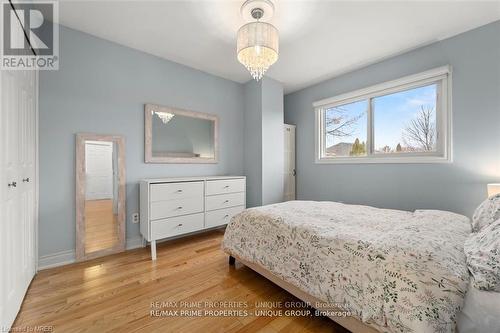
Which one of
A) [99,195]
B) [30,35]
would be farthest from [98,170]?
[30,35]

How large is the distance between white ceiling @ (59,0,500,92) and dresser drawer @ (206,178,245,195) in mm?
1739

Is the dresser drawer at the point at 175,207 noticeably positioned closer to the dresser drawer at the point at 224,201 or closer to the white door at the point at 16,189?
the dresser drawer at the point at 224,201

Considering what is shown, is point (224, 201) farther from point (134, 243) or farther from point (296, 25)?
point (296, 25)

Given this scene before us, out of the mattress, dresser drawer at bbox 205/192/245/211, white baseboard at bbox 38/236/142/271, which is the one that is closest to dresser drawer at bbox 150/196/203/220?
dresser drawer at bbox 205/192/245/211

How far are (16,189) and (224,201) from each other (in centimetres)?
202

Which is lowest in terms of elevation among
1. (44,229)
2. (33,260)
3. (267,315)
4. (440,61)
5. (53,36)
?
(267,315)

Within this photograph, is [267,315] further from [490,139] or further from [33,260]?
[490,139]

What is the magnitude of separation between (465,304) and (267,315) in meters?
1.10

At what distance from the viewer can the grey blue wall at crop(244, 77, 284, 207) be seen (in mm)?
3457

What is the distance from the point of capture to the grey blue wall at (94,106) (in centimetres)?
211

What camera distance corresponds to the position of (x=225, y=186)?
2.97 m

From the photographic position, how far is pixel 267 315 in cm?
147

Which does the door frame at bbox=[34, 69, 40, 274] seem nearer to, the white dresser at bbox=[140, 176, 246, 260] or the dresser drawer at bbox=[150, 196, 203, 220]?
the white dresser at bbox=[140, 176, 246, 260]

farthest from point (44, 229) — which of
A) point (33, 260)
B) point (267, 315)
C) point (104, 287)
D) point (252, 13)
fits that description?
point (252, 13)
